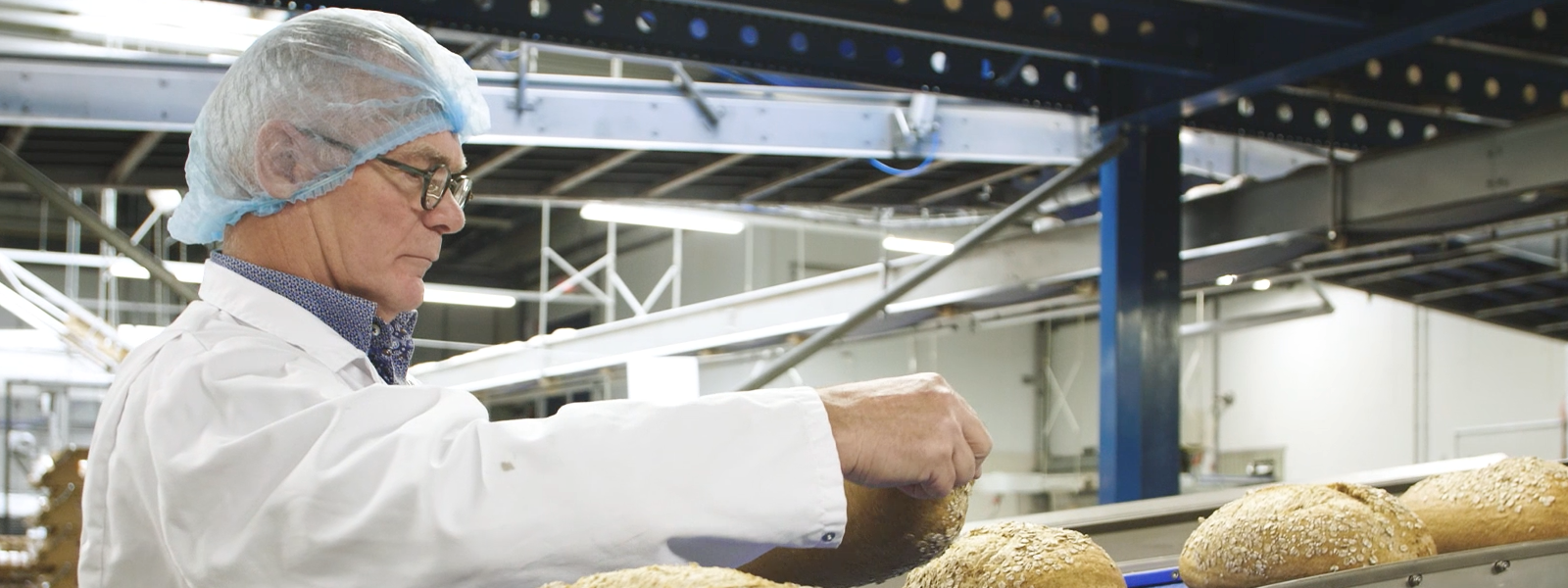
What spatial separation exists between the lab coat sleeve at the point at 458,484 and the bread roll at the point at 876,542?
0.68ft

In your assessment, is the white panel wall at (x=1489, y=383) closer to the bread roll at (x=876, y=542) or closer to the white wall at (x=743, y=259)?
the white wall at (x=743, y=259)

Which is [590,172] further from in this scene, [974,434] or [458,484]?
[458,484]

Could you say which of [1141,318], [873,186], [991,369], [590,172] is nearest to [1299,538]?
[1141,318]

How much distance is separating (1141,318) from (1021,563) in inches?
125

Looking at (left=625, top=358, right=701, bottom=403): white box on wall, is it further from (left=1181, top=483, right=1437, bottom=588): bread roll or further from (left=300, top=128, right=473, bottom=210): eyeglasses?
(left=300, top=128, right=473, bottom=210): eyeglasses

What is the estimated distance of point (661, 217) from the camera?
31.6ft

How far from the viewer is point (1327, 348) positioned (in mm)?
13938

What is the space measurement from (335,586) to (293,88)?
1.79 feet

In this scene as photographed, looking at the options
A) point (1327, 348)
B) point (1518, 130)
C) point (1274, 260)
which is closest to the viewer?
point (1518, 130)

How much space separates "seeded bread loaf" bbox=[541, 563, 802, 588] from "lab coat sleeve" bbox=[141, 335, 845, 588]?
0.03 metres

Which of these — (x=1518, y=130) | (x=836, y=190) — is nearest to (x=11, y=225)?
(x=836, y=190)

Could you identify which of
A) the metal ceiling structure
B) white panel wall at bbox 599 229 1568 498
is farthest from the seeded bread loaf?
white panel wall at bbox 599 229 1568 498

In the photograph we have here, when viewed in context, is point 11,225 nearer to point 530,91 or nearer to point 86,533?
point 530,91

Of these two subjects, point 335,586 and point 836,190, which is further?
point 836,190
